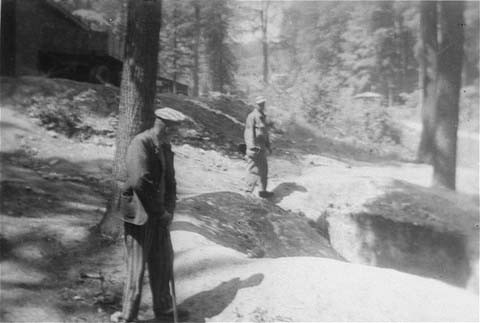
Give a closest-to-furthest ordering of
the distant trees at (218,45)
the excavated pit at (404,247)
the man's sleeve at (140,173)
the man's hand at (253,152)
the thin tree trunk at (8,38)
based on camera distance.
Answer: the man's sleeve at (140,173)
the excavated pit at (404,247)
the man's hand at (253,152)
the thin tree trunk at (8,38)
the distant trees at (218,45)

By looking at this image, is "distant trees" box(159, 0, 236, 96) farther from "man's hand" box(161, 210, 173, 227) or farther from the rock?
"man's hand" box(161, 210, 173, 227)

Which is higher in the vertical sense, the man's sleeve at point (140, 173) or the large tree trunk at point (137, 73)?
the large tree trunk at point (137, 73)

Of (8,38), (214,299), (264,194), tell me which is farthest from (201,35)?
(214,299)

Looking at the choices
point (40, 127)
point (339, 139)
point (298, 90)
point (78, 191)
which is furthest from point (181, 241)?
point (298, 90)

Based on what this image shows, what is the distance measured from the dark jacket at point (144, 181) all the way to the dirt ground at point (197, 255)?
3.64 ft

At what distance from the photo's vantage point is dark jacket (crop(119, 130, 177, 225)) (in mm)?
3387

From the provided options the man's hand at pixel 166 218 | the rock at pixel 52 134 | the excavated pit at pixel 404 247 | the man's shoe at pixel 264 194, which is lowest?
the excavated pit at pixel 404 247

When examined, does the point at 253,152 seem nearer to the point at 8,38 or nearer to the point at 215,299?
the point at 215,299

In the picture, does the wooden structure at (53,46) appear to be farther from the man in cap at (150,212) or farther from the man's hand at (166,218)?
the man's hand at (166,218)

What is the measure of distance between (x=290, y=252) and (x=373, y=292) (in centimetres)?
330

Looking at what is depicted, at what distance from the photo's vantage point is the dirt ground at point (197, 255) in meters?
3.89

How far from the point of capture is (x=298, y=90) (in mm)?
22312

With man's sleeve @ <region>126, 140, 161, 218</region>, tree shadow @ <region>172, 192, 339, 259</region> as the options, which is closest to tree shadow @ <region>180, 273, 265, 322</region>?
man's sleeve @ <region>126, 140, 161, 218</region>

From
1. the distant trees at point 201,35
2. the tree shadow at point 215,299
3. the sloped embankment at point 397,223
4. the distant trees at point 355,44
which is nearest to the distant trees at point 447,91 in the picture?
the sloped embankment at point 397,223
